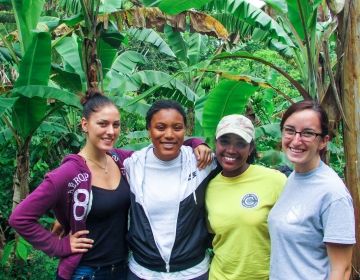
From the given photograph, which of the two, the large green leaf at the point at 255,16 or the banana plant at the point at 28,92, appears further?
the large green leaf at the point at 255,16

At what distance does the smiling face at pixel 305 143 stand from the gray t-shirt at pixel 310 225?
0.16 ft

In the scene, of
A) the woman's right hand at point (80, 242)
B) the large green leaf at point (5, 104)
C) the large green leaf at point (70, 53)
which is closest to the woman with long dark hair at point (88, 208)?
the woman's right hand at point (80, 242)

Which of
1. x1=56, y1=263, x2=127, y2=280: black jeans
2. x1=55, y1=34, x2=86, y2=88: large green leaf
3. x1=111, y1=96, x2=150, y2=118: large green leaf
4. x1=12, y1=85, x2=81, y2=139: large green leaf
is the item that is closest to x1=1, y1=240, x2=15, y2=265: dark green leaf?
x1=12, y1=85, x2=81, y2=139: large green leaf

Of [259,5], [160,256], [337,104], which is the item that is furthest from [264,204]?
[259,5]

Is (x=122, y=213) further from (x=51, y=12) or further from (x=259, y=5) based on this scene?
(x=51, y=12)

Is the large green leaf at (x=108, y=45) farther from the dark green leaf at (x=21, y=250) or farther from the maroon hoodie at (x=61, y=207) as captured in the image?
the maroon hoodie at (x=61, y=207)

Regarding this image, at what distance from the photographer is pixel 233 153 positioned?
2428mm

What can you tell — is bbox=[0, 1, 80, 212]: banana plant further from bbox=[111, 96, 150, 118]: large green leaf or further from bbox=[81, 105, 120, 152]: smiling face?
bbox=[81, 105, 120, 152]: smiling face

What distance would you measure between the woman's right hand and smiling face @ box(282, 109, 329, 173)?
3.70 ft

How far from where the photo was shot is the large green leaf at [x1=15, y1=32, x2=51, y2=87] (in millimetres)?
4156

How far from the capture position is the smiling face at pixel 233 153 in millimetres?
2426

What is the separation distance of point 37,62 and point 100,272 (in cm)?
238

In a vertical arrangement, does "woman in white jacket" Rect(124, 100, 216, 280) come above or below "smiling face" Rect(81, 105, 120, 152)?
below

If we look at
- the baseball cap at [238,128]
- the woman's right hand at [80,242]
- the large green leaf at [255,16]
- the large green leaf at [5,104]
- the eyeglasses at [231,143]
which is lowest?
the woman's right hand at [80,242]
